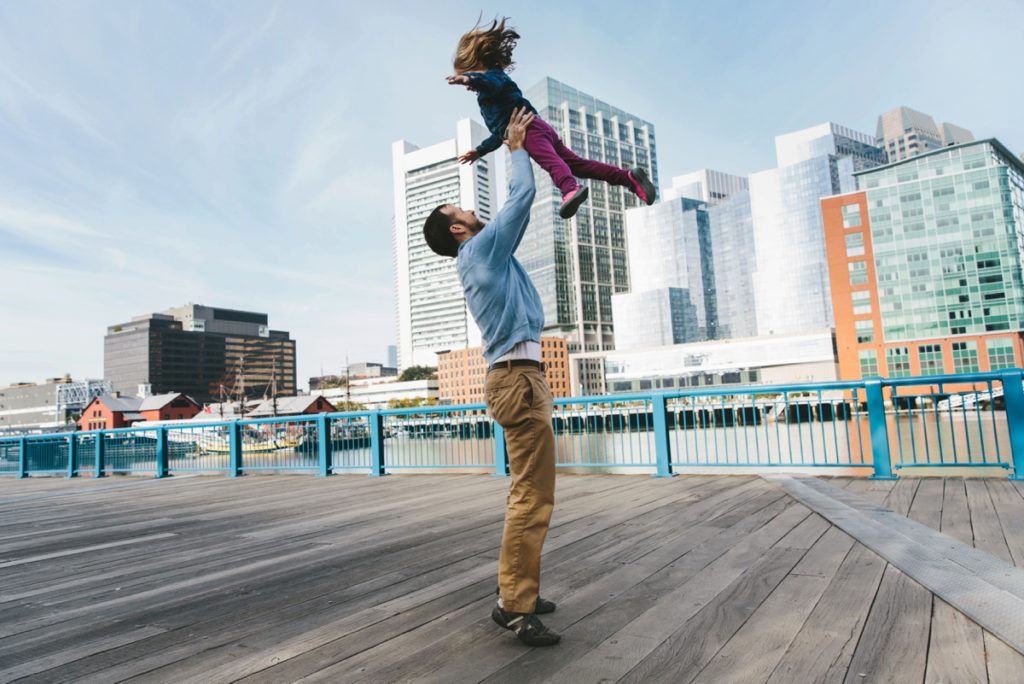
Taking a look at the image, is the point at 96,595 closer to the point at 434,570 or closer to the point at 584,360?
the point at 434,570

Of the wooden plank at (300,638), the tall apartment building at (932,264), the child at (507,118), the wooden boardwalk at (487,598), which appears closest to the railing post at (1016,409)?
the wooden boardwalk at (487,598)

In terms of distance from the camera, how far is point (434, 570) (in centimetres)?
306

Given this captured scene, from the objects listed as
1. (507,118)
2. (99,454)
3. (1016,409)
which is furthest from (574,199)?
(99,454)

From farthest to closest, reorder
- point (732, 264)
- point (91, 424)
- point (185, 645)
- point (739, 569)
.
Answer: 1. point (732, 264)
2. point (91, 424)
3. point (739, 569)
4. point (185, 645)

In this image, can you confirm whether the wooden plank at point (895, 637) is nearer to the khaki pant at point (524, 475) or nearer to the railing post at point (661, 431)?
the khaki pant at point (524, 475)

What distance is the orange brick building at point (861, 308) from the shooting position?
207 feet

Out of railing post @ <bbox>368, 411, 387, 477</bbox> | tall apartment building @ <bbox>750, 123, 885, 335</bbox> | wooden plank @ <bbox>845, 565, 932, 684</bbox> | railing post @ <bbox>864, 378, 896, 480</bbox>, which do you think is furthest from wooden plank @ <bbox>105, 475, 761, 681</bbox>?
tall apartment building @ <bbox>750, 123, 885, 335</bbox>

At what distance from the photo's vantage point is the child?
2.35 meters

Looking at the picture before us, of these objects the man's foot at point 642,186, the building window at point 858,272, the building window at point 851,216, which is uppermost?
the building window at point 851,216

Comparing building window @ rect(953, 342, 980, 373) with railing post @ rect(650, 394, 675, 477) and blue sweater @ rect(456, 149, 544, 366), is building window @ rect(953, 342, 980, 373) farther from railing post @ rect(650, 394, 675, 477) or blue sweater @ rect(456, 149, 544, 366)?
blue sweater @ rect(456, 149, 544, 366)

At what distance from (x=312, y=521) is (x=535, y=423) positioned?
3508 millimetres

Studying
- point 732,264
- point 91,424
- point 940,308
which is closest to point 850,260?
point 940,308

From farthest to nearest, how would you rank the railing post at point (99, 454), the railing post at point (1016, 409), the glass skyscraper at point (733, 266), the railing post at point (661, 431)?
the glass skyscraper at point (733, 266), the railing post at point (99, 454), the railing post at point (661, 431), the railing post at point (1016, 409)

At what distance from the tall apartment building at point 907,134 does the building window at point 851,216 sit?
426 ft
